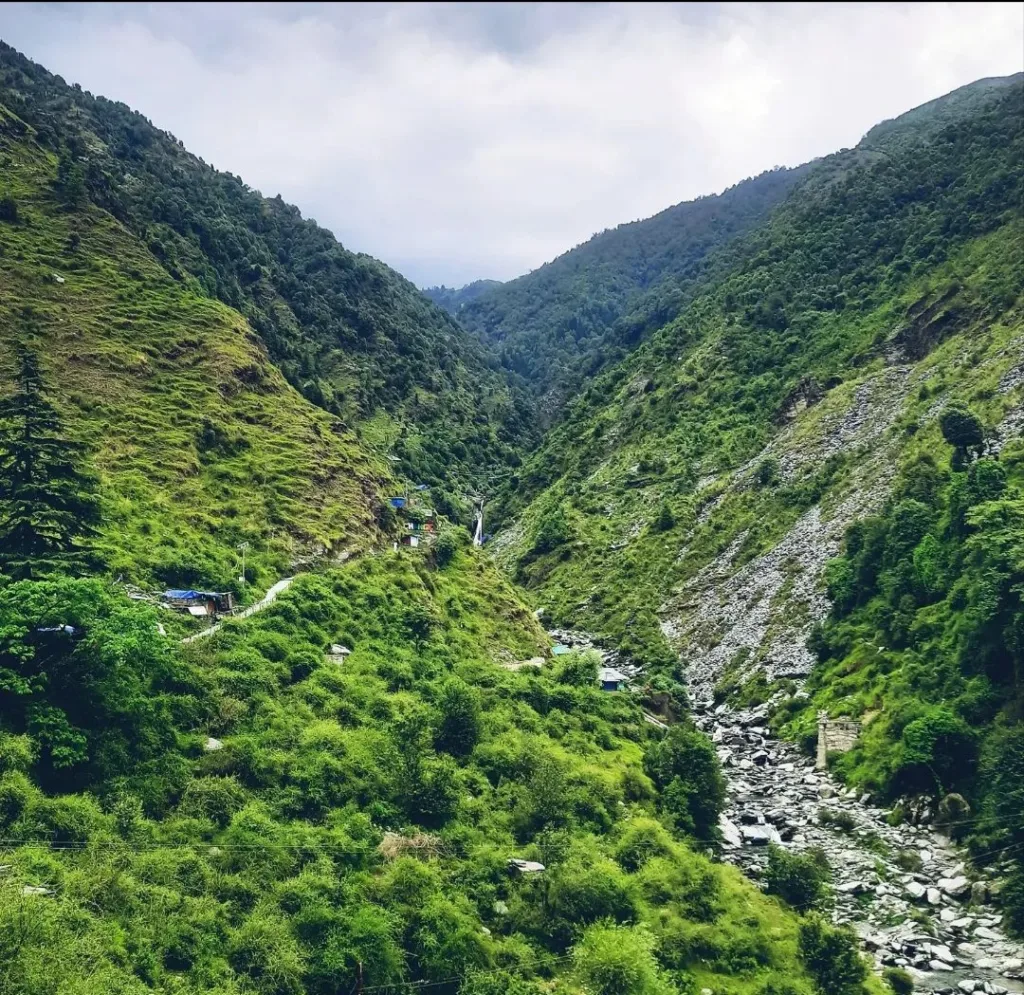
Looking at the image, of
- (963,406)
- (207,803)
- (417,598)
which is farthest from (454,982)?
(963,406)

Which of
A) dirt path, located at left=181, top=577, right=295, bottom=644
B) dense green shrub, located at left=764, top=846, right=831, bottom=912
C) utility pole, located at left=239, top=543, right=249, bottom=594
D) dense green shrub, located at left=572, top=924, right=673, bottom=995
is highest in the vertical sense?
utility pole, located at left=239, top=543, right=249, bottom=594

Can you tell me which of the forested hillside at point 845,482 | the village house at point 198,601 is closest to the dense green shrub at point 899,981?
the forested hillside at point 845,482

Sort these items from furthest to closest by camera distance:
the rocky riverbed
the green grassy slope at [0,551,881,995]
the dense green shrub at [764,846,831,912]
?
the dense green shrub at [764,846,831,912], the rocky riverbed, the green grassy slope at [0,551,881,995]

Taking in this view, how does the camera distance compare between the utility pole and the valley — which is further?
the utility pole

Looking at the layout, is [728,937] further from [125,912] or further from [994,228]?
[994,228]

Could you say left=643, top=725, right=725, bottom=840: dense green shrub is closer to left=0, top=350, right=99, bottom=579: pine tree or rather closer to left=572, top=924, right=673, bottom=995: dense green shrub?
left=572, top=924, right=673, bottom=995: dense green shrub

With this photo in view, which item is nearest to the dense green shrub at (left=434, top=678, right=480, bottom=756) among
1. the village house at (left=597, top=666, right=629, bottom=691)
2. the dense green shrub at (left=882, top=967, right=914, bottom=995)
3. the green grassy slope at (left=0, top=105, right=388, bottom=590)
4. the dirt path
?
the dirt path

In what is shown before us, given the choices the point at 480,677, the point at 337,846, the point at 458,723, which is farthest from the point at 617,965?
the point at 480,677
